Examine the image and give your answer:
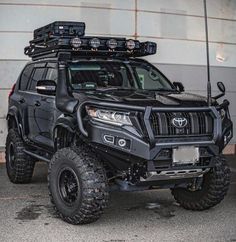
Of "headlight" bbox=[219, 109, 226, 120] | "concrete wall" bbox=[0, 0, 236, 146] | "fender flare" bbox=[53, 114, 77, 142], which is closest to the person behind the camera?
"fender flare" bbox=[53, 114, 77, 142]

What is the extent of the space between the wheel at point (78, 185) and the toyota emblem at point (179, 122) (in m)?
0.92

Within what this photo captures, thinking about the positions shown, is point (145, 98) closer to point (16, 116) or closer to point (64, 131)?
point (64, 131)

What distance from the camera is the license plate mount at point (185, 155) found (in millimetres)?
5062

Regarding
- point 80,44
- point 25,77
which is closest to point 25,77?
point 25,77

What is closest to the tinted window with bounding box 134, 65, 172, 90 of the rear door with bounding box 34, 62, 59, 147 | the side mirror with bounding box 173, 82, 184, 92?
the side mirror with bounding box 173, 82, 184, 92

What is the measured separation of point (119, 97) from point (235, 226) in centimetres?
197

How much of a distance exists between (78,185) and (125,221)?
2.75 feet

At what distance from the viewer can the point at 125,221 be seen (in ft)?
18.6

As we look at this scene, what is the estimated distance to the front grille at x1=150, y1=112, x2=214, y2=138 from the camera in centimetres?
507

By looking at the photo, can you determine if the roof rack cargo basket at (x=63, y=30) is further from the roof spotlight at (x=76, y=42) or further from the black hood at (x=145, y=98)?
the black hood at (x=145, y=98)

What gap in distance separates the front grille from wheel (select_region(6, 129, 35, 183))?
299 cm

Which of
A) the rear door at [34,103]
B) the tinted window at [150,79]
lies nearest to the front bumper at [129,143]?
the tinted window at [150,79]

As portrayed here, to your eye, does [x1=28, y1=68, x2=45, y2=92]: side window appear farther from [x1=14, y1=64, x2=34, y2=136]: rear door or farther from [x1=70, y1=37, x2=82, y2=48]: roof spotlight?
[x1=70, y1=37, x2=82, y2=48]: roof spotlight

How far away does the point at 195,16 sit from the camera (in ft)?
37.8
